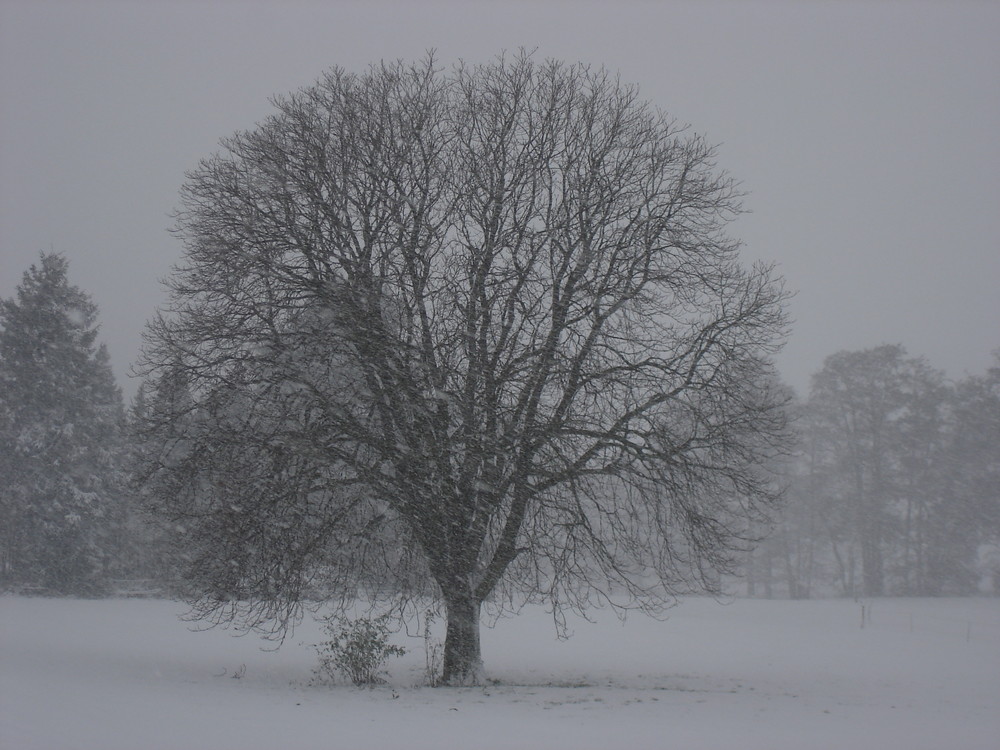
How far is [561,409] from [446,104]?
6278 mm

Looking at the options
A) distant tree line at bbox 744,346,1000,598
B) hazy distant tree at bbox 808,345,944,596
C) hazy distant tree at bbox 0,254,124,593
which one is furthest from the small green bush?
hazy distant tree at bbox 808,345,944,596

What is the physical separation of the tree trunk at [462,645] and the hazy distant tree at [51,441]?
23.0 metres

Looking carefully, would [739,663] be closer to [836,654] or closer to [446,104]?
[836,654]

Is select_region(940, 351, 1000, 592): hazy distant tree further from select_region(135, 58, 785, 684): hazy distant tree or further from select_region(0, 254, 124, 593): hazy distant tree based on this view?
select_region(0, 254, 124, 593): hazy distant tree

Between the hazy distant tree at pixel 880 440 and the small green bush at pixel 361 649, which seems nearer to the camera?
the small green bush at pixel 361 649

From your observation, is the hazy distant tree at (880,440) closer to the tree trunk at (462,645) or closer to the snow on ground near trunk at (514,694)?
the snow on ground near trunk at (514,694)

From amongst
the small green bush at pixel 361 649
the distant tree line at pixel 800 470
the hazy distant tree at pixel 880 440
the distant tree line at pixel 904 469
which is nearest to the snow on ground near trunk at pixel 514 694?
the small green bush at pixel 361 649

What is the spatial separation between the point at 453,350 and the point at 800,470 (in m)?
42.6

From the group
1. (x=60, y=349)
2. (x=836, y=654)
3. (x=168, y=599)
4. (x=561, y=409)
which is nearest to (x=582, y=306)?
(x=561, y=409)

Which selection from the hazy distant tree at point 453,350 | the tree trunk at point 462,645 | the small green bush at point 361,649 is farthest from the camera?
the small green bush at point 361,649

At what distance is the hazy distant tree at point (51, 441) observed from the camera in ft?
98.9

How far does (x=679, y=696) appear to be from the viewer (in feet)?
41.1

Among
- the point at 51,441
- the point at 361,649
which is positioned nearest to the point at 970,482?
the point at 361,649

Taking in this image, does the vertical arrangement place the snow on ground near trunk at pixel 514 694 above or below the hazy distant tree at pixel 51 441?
below
